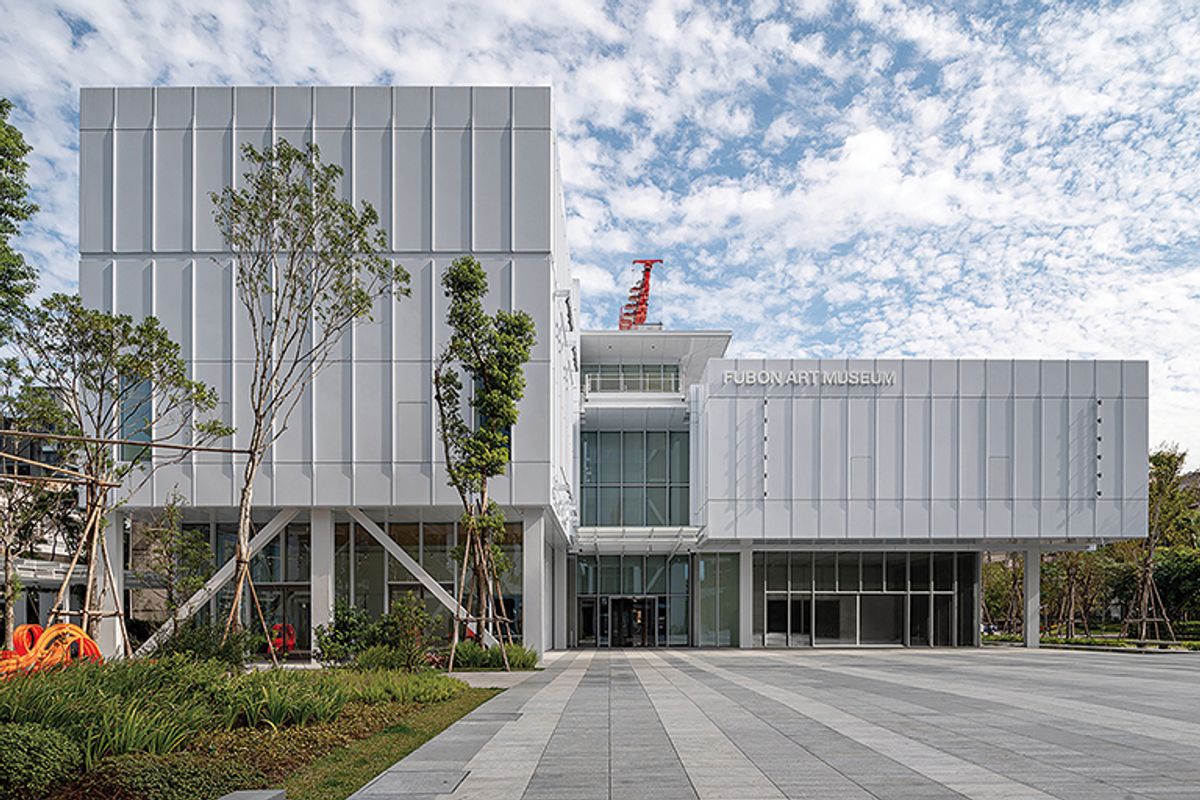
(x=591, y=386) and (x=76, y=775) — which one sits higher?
(x=591, y=386)

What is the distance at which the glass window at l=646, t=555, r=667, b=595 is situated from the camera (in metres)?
49.6

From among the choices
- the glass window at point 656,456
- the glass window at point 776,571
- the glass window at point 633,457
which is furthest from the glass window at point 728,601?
the glass window at point 633,457

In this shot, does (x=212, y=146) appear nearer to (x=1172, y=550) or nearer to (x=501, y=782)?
(x=501, y=782)

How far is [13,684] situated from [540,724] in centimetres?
667

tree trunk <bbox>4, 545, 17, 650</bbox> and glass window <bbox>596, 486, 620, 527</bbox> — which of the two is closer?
tree trunk <bbox>4, 545, 17, 650</bbox>

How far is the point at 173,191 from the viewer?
31.7m

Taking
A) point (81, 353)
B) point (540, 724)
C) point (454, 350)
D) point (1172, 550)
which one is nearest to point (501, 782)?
point (540, 724)

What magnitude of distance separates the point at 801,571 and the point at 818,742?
3379cm

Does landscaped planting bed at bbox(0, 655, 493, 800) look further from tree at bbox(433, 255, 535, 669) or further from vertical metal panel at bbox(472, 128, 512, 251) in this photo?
vertical metal panel at bbox(472, 128, 512, 251)

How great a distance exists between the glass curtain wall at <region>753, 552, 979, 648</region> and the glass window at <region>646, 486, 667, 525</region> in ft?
18.5

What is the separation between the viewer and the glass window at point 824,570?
46.2m

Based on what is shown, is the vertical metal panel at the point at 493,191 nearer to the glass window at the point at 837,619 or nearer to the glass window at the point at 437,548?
the glass window at the point at 437,548

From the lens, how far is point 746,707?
1783 centimetres

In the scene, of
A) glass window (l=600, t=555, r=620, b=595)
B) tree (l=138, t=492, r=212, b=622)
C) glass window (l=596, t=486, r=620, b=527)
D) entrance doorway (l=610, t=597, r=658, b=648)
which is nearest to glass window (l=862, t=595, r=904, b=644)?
entrance doorway (l=610, t=597, r=658, b=648)
